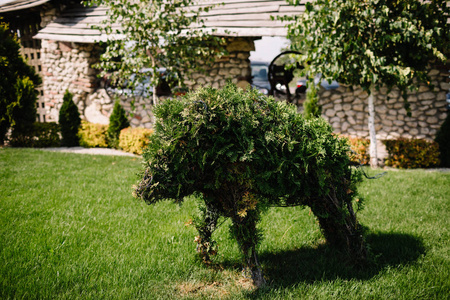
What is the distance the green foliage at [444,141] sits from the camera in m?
8.14

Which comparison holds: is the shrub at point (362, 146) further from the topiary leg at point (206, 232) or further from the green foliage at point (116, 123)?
the green foliage at point (116, 123)

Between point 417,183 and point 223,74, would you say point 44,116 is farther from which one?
point 417,183

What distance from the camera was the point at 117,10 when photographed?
7676mm

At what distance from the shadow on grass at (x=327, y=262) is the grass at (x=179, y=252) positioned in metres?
0.01

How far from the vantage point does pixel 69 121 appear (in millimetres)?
10875

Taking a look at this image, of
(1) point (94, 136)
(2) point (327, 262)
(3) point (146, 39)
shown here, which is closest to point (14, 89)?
(1) point (94, 136)

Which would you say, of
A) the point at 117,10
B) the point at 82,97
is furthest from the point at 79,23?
the point at 117,10

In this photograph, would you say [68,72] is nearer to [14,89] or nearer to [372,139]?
[14,89]

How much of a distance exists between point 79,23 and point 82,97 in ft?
8.38

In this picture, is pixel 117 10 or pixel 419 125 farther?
pixel 419 125

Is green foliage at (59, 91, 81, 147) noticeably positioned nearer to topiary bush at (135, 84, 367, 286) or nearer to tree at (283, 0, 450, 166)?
tree at (283, 0, 450, 166)

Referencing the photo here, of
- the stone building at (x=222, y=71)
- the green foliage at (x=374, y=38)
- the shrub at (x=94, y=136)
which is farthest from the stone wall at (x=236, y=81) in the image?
the shrub at (x=94, y=136)

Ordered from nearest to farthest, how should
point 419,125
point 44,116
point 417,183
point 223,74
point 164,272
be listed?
point 164,272
point 417,183
point 419,125
point 223,74
point 44,116

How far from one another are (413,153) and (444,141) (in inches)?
33.7
